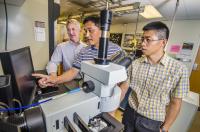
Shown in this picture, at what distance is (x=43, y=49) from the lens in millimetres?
1482

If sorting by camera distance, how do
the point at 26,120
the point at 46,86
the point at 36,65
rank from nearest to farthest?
the point at 26,120 → the point at 46,86 → the point at 36,65

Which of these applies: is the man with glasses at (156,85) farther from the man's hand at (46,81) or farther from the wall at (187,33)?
the wall at (187,33)

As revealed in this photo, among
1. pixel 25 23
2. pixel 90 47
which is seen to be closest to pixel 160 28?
pixel 90 47

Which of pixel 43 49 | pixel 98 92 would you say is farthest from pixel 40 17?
pixel 98 92

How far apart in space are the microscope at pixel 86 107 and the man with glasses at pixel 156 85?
0.75 metres

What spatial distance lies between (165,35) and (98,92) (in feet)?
3.35

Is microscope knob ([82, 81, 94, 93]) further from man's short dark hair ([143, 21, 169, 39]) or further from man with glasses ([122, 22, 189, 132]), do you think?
man's short dark hair ([143, 21, 169, 39])

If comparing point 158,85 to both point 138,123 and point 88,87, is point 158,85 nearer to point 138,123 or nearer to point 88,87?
point 138,123

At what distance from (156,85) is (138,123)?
16.1 inches

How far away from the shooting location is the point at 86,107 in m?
0.46

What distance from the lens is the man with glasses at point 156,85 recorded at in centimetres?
110

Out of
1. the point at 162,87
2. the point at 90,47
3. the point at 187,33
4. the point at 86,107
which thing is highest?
the point at 187,33

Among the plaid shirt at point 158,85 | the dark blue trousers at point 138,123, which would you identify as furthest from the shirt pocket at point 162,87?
the dark blue trousers at point 138,123

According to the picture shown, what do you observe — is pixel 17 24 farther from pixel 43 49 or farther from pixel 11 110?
pixel 11 110
